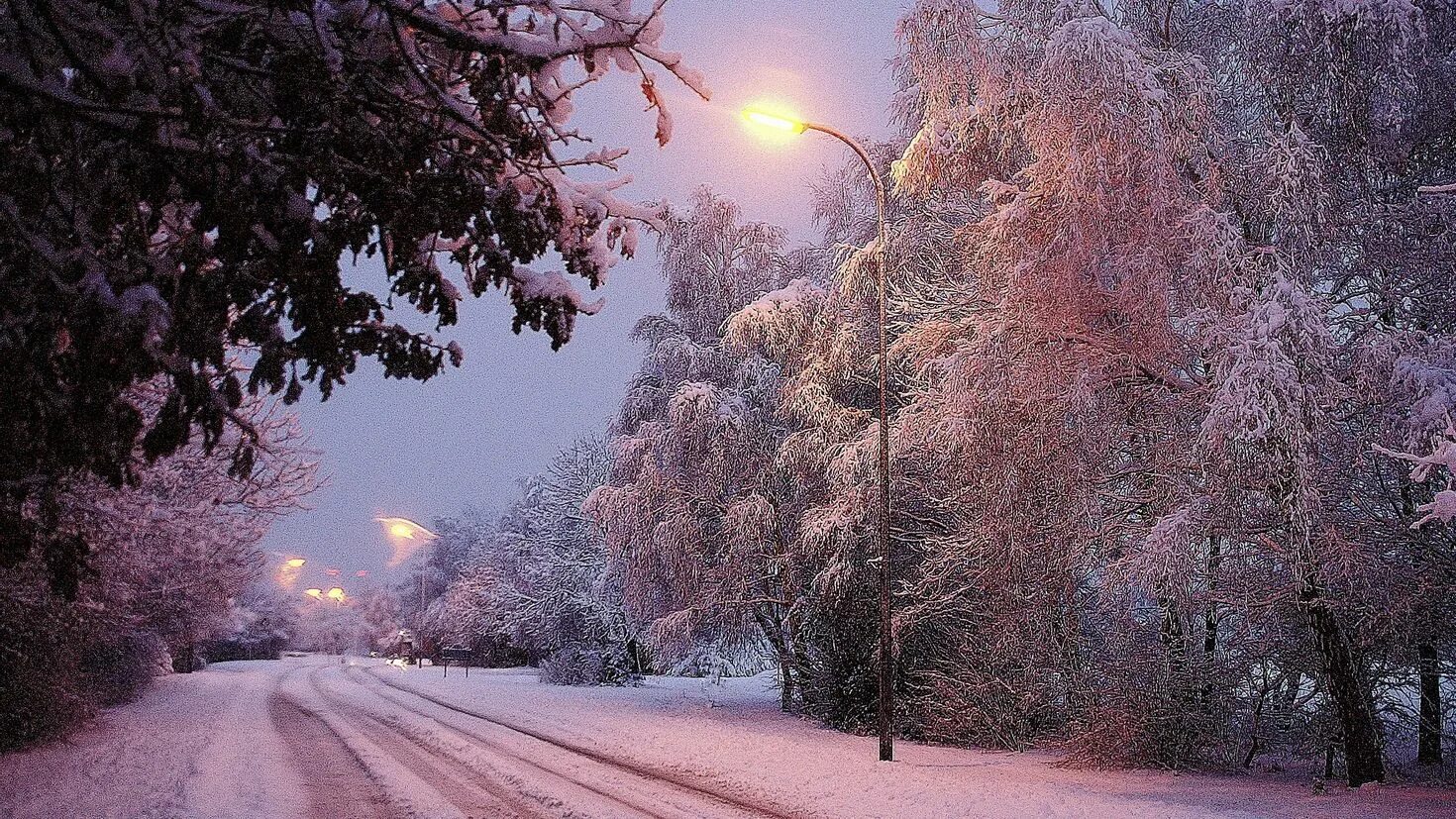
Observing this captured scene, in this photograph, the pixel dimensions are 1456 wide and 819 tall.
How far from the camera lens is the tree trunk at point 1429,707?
42.1 feet

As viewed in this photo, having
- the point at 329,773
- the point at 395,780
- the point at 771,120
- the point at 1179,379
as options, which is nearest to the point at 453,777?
the point at 395,780

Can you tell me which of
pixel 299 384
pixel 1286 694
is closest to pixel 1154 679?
pixel 1286 694

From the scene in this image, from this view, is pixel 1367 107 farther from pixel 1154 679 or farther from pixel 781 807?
pixel 781 807

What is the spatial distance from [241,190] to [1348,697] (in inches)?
514

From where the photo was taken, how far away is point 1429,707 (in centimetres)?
1338

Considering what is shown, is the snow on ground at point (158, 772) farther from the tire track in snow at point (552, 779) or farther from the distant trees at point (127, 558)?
the tire track in snow at point (552, 779)

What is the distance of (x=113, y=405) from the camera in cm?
421

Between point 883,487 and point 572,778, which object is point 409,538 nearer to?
point 883,487

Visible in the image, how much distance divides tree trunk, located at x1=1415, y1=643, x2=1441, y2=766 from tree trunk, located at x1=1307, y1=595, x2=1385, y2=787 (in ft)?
4.71

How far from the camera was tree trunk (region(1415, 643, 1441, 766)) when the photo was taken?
1282 cm

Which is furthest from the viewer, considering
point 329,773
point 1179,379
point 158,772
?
point 1179,379

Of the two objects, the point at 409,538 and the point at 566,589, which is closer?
the point at 566,589

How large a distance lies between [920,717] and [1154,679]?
552 centimetres

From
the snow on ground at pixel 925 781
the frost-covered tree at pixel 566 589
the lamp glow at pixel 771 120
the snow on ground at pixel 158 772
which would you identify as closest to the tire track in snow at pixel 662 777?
the snow on ground at pixel 925 781
